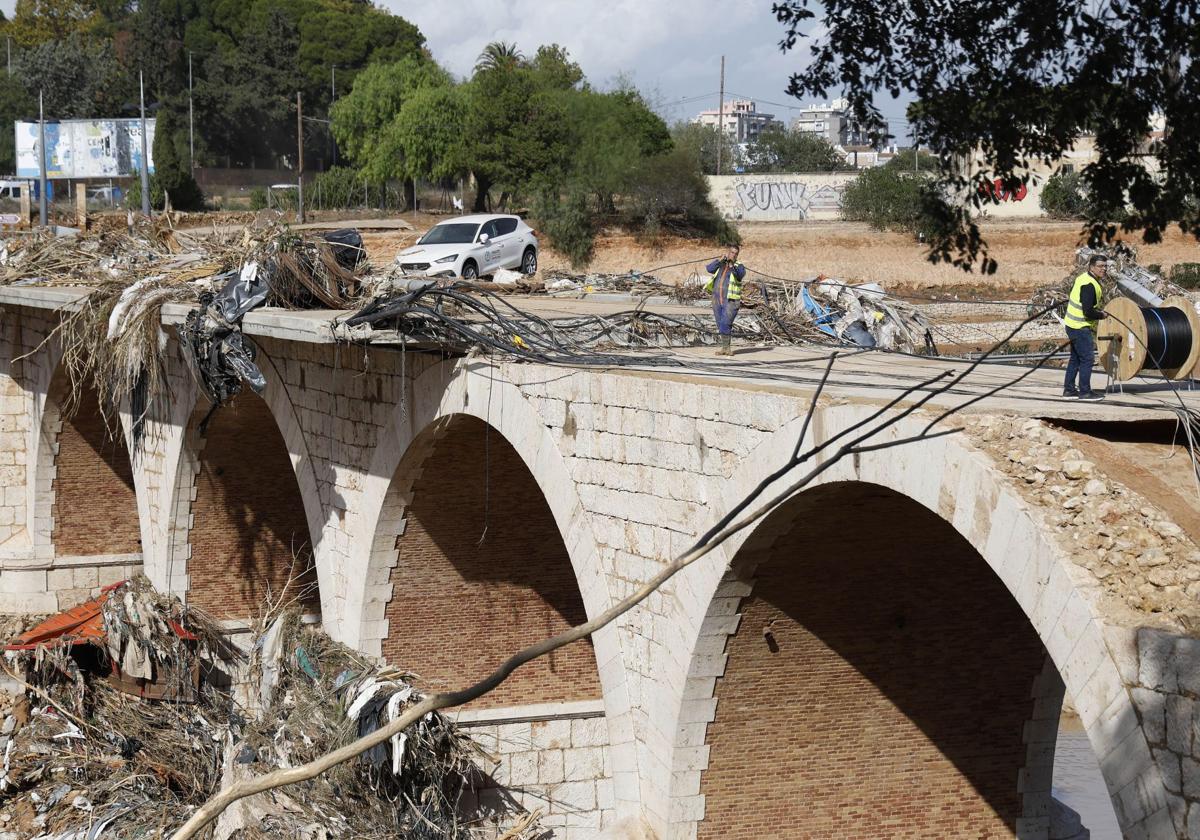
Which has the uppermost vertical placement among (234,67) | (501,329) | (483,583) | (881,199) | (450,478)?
(234,67)

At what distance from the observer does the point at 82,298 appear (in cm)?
1507

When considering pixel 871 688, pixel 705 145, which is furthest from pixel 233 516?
pixel 705 145

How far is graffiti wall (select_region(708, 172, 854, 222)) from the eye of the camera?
151 ft

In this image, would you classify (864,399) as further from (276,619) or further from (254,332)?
(276,619)

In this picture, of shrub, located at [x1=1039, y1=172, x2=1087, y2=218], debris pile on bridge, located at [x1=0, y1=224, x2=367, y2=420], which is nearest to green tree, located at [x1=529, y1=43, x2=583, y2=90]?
shrub, located at [x1=1039, y1=172, x2=1087, y2=218]

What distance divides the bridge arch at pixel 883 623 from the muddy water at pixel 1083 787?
6991 mm

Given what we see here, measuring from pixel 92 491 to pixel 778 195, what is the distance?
1170 inches

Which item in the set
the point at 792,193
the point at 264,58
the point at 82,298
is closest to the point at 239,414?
the point at 82,298

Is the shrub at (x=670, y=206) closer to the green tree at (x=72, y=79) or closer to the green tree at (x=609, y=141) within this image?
the green tree at (x=609, y=141)

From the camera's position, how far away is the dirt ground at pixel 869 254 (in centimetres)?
3169

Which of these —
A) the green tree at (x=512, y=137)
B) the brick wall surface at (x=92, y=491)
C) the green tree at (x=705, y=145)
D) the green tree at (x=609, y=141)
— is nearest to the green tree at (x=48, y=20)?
the green tree at (x=705, y=145)

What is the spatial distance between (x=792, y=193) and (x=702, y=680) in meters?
39.3

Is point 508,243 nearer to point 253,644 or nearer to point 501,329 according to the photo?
point 253,644

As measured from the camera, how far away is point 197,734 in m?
15.4
